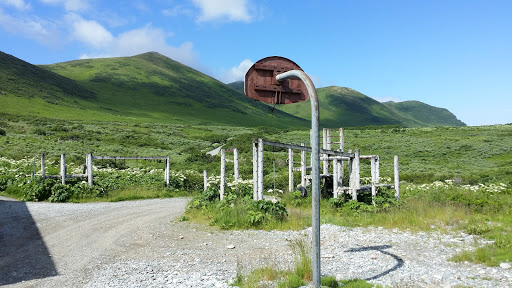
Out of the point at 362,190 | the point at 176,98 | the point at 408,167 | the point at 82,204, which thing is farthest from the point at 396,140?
the point at 176,98

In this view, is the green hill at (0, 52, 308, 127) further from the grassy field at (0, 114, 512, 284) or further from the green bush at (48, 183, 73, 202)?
the green bush at (48, 183, 73, 202)

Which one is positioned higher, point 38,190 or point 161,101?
point 161,101

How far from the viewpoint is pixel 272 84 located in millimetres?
7348

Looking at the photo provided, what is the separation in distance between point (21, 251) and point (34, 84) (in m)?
140

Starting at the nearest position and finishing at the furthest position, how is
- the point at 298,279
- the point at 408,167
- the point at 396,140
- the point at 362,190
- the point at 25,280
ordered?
the point at 298,279 → the point at 25,280 → the point at 362,190 → the point at 408,167 → the point at 396,140

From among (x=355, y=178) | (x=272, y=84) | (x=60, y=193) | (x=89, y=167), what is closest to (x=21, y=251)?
(x=272, y=84)

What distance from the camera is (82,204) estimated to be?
17.5 m

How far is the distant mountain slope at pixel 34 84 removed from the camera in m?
116

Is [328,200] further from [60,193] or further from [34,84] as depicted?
[34,84]

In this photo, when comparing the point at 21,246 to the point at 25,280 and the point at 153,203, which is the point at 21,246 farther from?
the point at 153,203

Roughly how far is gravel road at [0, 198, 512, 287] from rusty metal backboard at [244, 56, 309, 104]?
10.6 feet

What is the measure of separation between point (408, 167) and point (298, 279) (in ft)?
116

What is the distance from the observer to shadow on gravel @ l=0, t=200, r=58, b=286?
7.90 meters

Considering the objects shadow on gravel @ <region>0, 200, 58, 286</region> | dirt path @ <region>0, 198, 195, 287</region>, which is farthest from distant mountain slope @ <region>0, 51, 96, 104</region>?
shadow on gravel @ <region>0, 200, 58, 286</region>
